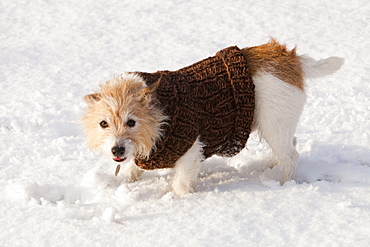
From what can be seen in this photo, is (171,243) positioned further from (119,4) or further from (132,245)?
(119,4)

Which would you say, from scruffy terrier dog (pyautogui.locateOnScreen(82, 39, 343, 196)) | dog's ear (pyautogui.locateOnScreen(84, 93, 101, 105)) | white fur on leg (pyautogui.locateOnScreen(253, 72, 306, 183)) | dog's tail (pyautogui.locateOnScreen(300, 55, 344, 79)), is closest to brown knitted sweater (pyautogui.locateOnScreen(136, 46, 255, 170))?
scruffy terrier dog (pyautogui.locateOnScreen(82, 39, 343, 196))

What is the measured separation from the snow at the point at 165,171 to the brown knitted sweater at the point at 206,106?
0.39 m

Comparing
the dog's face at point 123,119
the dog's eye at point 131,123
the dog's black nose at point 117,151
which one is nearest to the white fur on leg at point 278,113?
the dog's face at point 123,119

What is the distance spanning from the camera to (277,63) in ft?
12.0

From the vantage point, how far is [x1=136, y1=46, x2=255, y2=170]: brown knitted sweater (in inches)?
130

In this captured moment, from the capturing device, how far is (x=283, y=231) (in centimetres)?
289

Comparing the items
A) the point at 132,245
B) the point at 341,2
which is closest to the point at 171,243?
the point at 132,245

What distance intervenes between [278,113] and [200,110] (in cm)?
70

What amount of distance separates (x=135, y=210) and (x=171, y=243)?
1.81 feet

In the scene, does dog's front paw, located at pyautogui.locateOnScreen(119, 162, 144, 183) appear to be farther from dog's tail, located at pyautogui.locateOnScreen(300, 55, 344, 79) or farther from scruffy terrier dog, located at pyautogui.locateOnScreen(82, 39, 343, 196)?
dog's tail, located at pyautogui.locateOnScreen(300, 55, 344, 79)

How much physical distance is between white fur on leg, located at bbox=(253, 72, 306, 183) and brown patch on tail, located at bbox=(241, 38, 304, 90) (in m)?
0.05

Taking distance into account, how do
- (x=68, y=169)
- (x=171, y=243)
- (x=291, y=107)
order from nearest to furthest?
1. (x=171, y=243)
2. (x=291, y=107)
3. (x=68, y=169)

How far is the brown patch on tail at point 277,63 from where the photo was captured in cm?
362

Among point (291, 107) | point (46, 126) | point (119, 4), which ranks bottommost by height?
point (46, 126)
